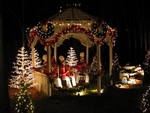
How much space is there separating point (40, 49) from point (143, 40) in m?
12.0

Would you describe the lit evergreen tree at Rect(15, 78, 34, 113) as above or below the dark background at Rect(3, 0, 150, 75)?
below

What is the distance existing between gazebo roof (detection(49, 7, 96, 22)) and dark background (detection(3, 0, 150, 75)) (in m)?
15.4

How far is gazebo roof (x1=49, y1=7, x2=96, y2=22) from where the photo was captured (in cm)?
1393

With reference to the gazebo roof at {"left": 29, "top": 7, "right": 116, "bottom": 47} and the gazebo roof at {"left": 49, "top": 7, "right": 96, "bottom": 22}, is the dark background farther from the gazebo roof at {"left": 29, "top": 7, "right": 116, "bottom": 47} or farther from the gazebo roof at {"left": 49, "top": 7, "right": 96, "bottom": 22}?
the gazebo roof at {"left": 29, "top": 7, "right": 116, "bottom": 47}

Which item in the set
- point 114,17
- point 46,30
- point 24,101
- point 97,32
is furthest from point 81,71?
point 114,17

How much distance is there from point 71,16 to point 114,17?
70.3ft

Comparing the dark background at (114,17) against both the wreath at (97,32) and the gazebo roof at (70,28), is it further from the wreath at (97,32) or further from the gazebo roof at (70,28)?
the wreath at (97,32)

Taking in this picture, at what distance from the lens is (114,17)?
35125 mm

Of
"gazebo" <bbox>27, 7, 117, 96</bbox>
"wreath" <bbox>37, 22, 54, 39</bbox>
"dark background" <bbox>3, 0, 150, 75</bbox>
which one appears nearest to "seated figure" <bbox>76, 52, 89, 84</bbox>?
"gazebo" <bbox>27, 7, 117, 96</bbox>

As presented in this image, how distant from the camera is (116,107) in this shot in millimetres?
11289

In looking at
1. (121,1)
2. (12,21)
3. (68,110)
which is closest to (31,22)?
(12,21)

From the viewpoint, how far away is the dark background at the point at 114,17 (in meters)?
30.9

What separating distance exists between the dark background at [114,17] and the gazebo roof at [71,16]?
1537 cm

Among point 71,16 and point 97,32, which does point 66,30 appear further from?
point 97,32
